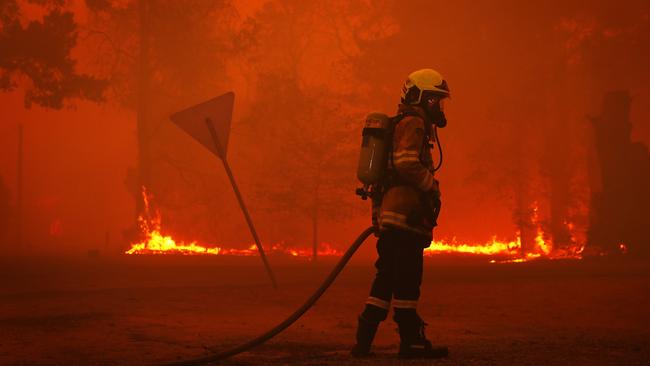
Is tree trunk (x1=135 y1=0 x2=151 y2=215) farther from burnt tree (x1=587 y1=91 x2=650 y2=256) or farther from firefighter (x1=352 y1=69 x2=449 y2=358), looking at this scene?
firefighter (x1=352 y1=69 x2=449 y2=358)

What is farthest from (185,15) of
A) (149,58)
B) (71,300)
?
(71,300)

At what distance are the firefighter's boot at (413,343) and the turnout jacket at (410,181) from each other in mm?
703

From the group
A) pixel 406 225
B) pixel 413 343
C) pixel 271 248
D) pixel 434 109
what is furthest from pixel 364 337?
pixel 271 248

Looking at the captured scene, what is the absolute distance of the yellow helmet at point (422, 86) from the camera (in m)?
8.29

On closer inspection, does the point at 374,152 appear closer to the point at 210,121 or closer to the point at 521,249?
the point at 210,121

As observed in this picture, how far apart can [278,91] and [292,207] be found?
6975 mm

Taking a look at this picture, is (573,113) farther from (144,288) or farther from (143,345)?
(143,345)

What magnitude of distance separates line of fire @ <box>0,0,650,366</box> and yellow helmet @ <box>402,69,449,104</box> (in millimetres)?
21

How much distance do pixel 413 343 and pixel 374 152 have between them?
61.7 inches

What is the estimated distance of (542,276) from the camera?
20.4m

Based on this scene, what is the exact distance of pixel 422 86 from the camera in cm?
829

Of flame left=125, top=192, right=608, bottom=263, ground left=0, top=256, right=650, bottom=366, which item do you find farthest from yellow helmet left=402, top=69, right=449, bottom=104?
flame left=125, top=192, right=608, bottom=263

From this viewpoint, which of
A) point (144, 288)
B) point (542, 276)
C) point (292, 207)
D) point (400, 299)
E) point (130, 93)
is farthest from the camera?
point (130, 93)

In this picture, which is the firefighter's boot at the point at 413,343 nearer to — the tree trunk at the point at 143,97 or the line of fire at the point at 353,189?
the line of fire at the point at 353,189
